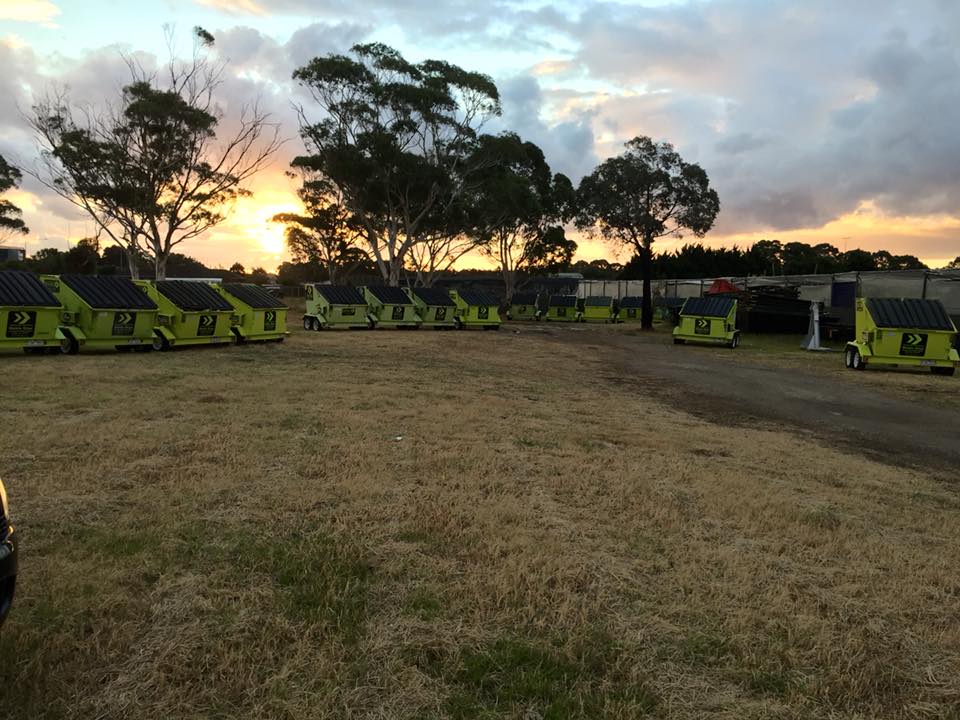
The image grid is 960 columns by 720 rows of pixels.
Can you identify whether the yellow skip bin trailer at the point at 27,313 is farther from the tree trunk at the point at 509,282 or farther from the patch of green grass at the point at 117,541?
the tree trunk at the point at 509,282

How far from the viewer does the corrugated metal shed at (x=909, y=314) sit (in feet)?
49.6

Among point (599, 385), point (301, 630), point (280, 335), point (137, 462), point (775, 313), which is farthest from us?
point (775, 313)

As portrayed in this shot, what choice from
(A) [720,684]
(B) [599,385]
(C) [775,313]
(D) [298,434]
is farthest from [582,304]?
(A) [720,684]

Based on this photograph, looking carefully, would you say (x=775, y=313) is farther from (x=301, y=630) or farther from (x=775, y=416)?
(x=301, y=630)

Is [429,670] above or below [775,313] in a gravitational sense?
below

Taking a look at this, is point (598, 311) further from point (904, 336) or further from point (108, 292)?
point (108, 292)

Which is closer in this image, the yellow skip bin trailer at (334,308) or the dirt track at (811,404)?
the dirt track at (811,404)

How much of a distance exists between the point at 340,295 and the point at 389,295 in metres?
2.48

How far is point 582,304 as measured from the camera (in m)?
44.0

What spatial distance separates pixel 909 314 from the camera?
15.4 meters

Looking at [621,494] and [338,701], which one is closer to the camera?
[338,701]

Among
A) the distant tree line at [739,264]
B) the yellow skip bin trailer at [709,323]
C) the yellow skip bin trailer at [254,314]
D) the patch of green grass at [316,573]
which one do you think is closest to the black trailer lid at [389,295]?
the yellow skip bin trailer at [254,314]

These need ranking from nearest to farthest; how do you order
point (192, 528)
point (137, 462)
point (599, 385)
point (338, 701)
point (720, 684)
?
point (338, 701)
point (720, 684)
point (192, 528)
point (137, 462)
point (599, 385)

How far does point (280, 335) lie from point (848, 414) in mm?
14778
